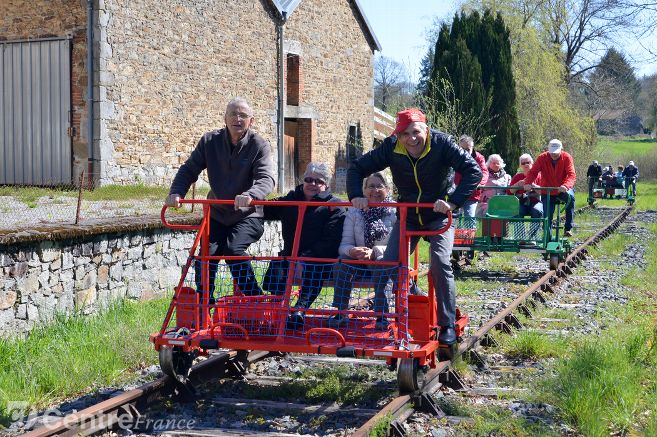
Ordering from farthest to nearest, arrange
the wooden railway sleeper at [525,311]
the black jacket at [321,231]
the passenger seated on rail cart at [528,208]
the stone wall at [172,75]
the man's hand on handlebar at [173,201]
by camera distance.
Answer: the stone wall at [172,75] → the passenger seated on rail cart at [528,208] → the wooden railway sleeper at [525,311] → the black jacket at [321,231] → the man's hand on handlebar at [173,201]

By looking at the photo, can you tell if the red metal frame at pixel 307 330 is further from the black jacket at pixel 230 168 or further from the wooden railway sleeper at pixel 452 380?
the black jacket at pixel 230 168

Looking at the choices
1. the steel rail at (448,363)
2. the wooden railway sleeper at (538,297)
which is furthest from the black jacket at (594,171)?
the wooden railway sleeper at (538,297)

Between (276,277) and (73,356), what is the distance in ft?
5.69

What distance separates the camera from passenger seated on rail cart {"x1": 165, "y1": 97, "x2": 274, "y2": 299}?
6664mm

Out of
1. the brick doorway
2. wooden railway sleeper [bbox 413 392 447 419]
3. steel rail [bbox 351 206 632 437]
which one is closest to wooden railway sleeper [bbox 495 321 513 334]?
steel rail [bbox 351 206 632 437]

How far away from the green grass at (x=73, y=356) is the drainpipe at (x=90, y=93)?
10264mm

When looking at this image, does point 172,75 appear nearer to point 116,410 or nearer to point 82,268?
point 82,268

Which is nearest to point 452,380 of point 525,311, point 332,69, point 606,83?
point 525,311

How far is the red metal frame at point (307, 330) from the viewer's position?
5.73 m

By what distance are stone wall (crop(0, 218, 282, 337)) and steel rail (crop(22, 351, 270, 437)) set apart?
81.8 inches

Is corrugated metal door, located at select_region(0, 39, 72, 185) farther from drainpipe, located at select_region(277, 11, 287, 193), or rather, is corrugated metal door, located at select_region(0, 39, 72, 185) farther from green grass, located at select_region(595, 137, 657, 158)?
green grass, located at select_region(595, 137, 657, 158)

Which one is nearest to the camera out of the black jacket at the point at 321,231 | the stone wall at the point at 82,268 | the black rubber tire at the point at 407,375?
the black rubber tire at the point at 407,375

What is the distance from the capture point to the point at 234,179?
6.83m

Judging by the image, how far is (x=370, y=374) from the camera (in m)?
6.77
